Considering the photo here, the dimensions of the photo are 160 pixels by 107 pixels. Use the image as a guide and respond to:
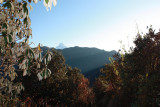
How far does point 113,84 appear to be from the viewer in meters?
6.61

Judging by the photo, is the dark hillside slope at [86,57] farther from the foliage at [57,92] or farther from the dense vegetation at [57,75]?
the dense vegetation at [57,75]

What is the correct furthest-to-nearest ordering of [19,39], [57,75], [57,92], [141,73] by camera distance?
[57,75] → [57,92] → [141,73] → [19,39]

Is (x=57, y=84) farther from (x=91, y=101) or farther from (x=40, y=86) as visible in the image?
(x=91, y=101)

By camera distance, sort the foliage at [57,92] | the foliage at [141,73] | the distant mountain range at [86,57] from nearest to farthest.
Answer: the foliage at [141,73] < the foliage at [57,92] < the distant mountain range at [86,57]

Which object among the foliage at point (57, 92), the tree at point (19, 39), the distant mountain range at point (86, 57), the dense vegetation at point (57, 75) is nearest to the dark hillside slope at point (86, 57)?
the distant mountain range at point (86, 57)

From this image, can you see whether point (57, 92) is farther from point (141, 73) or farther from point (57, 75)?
point (141, 73)

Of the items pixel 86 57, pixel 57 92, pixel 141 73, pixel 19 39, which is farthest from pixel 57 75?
pixel 86 57

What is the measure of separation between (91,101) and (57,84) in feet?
9.24

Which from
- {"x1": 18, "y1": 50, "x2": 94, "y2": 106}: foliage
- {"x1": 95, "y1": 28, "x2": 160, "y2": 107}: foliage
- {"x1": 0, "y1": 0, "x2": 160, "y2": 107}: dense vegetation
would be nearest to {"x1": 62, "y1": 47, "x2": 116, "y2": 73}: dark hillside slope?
{"x1": 18, "y1": 50, "x2": 94, "y2": 106}: foliage

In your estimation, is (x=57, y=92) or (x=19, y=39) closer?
(x=19, y=39)

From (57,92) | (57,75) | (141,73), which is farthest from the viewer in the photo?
(57,75)

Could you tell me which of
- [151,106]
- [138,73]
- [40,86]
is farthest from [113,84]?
[40,86]

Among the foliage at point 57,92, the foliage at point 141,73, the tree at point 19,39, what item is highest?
the tree at point 19,39

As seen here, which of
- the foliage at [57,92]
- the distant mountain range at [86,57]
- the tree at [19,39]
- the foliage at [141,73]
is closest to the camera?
the tree at [19,39]
